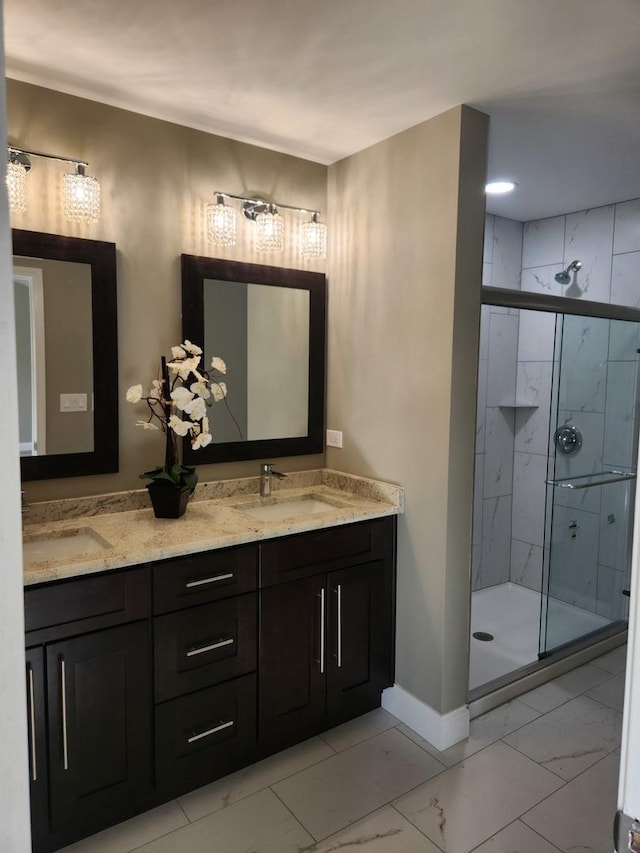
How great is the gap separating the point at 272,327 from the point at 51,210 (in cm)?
103

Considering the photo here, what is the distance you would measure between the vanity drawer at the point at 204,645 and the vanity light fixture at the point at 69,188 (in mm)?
1499

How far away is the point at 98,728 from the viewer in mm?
1862

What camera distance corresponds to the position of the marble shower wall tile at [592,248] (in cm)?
347

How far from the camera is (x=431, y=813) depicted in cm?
205

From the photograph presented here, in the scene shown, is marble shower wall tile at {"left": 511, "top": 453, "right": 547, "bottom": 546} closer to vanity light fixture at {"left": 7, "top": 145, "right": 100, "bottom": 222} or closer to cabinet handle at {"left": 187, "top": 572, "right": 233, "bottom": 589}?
cabinet handle at {"left": 187, "top": 572, "right": 233, "bottom": 589}

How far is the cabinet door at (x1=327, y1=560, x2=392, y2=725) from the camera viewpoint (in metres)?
2.43

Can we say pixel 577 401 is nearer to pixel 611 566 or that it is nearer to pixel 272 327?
pixel 611 566

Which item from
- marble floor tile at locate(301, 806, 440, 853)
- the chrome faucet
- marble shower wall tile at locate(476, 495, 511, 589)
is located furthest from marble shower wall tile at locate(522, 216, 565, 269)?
marble floor tile at locate(301, 806, 440, 853)

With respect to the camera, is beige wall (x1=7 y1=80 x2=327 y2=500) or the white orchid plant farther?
the white orchid plant

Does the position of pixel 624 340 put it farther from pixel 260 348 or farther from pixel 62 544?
pixel 62 544

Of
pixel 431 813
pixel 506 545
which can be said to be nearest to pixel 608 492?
pixel 506 545

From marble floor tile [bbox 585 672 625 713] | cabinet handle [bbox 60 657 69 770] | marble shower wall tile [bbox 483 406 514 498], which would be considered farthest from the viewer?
marble shower wall tile [bbox 483 406 514 498]

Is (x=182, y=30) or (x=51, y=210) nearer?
(x=182, y=30)

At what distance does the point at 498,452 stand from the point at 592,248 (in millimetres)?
1374
